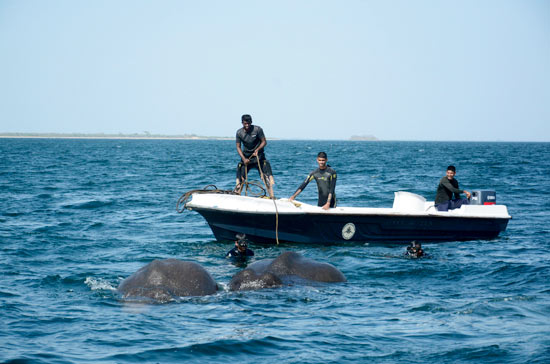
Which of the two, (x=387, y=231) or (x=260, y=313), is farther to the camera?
(x=387, y=231)

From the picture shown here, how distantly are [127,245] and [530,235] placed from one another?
373 inches

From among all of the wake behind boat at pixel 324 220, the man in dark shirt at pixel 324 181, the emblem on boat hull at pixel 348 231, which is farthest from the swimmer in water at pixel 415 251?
the man in dark shirt at pixel 324 181

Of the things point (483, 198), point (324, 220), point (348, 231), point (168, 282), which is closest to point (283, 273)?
point (168, 282)

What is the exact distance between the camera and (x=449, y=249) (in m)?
13.5

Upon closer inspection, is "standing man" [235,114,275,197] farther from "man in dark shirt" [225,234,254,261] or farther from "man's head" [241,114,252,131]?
"man in dark shirt" [225,234,254,261]

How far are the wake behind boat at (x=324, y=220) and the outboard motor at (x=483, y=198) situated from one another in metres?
0.39

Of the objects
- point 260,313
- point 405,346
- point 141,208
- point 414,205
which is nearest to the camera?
point 405,346

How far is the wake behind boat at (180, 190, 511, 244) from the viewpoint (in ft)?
43.3

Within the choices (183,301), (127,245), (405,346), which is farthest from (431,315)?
(127,245)

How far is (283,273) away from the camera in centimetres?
977

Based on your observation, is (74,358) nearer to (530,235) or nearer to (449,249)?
(449,249)

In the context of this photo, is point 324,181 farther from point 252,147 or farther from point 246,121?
point 246,121

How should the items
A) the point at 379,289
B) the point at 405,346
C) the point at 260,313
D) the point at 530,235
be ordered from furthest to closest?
the point at 530,235, the point at 379,289, the point at 260,313, the point at 405,346

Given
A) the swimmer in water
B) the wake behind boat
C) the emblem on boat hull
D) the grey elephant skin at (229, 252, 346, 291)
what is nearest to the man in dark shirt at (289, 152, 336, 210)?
the wake behind boat
